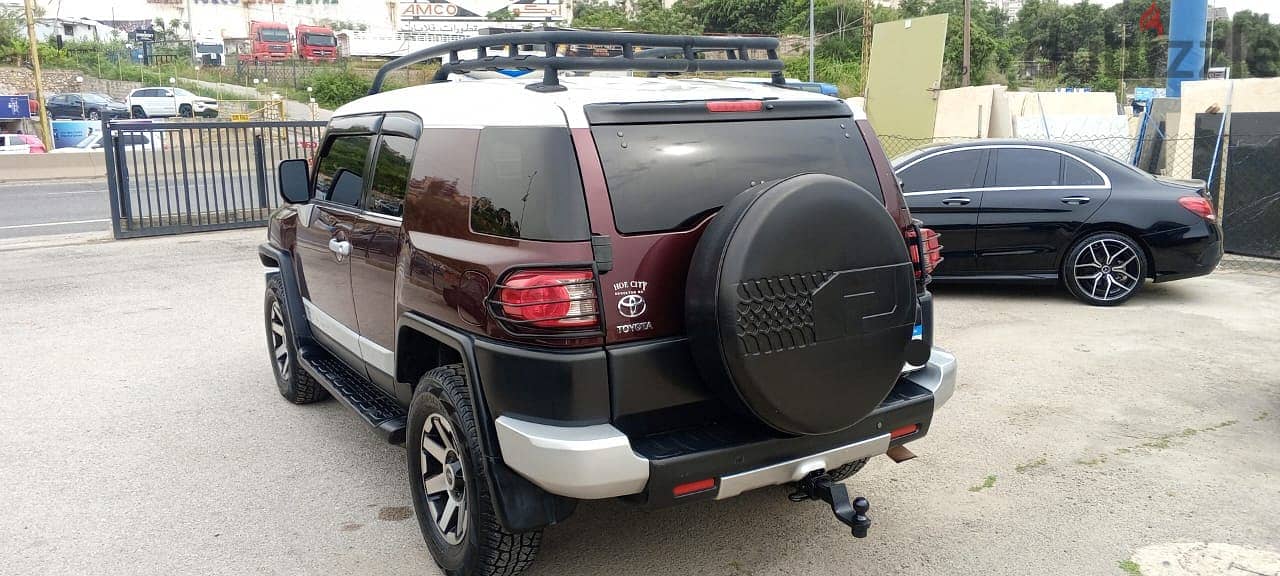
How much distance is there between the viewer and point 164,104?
1890 inches

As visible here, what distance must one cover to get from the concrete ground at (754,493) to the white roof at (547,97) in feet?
5.80

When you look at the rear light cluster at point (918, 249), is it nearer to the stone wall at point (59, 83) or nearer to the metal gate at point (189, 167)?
the metal gate at point (189, 167)

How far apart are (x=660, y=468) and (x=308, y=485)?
2391mm

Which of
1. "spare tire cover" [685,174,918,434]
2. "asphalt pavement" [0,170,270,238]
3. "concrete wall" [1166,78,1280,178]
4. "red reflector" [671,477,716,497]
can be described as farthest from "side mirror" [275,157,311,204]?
"concrete wall" [1166,78,1280,178]

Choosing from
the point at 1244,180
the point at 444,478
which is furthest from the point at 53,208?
the point at 1244,180

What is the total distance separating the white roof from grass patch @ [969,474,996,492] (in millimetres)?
2019

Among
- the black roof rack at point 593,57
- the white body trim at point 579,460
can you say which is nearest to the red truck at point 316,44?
the black roof rack at point 593,57

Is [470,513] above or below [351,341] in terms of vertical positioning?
below

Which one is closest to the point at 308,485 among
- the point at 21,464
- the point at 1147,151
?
the point at 21,464

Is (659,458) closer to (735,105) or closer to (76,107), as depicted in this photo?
(735,105)

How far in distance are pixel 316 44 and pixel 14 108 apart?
115ft

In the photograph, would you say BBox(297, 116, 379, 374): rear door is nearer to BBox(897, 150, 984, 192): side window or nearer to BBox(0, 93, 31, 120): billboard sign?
BBox(897, 150, 984, 192): side window

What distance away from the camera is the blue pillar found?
17016 millimetres

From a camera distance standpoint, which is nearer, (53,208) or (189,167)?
(189,167)
